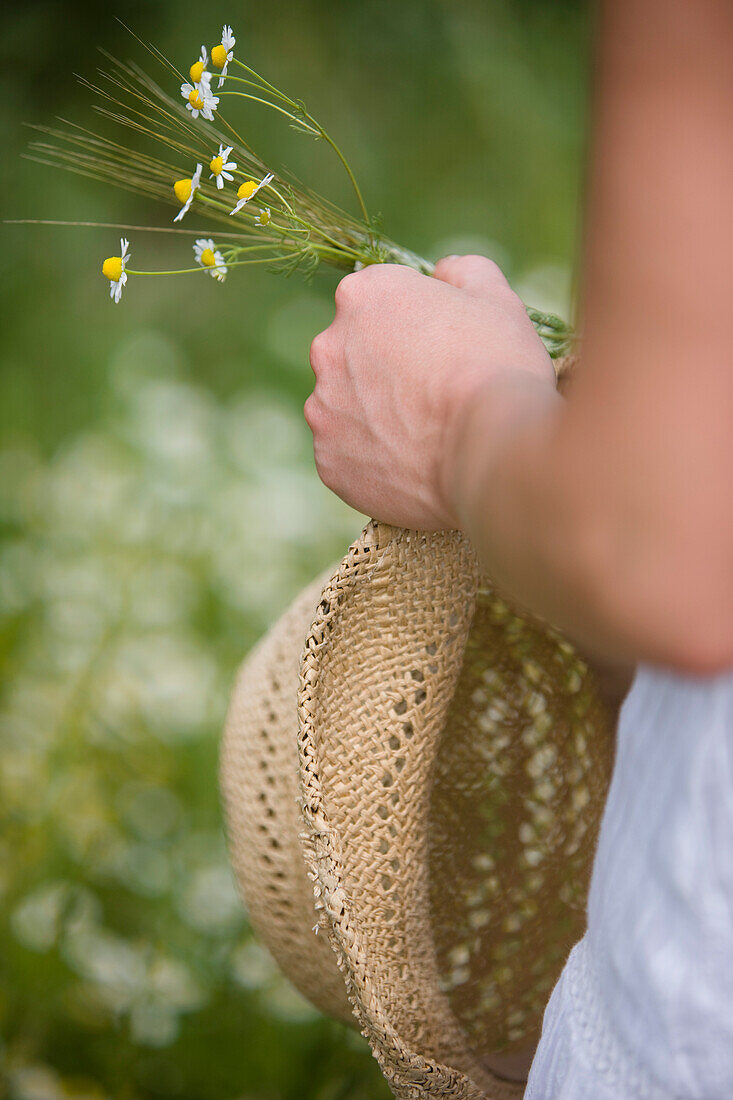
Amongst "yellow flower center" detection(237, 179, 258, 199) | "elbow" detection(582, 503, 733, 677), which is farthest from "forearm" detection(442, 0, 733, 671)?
"yellow flower center" detection(237, 179, 258, 199)

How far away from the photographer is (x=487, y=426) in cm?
39

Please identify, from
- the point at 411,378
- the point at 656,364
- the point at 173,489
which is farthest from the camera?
the point at 173,489

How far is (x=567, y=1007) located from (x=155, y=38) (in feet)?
7.33

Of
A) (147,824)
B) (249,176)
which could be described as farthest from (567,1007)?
(147,824)

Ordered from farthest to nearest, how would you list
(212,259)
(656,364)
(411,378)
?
(212,259), (411,378), (656,364)

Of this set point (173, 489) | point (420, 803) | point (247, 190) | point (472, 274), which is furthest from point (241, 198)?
point (173, 489)

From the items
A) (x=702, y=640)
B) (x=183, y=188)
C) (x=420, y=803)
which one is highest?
(x=183, y=188)

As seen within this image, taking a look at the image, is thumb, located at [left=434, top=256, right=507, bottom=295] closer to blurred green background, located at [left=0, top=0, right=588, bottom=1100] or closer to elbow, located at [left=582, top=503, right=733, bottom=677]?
blurred green background, located at [left=0, top=0, right=588, bottom=1100]

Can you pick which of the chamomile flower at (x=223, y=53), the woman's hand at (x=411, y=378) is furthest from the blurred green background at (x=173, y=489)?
the chamomile flower at (x=223, y=53)

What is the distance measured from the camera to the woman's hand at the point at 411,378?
431 mm

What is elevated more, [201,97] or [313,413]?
[201,97]

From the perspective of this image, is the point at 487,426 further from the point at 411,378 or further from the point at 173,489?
the point at 173,489

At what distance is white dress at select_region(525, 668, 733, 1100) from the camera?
39cm

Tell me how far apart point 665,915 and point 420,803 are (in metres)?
0.21
